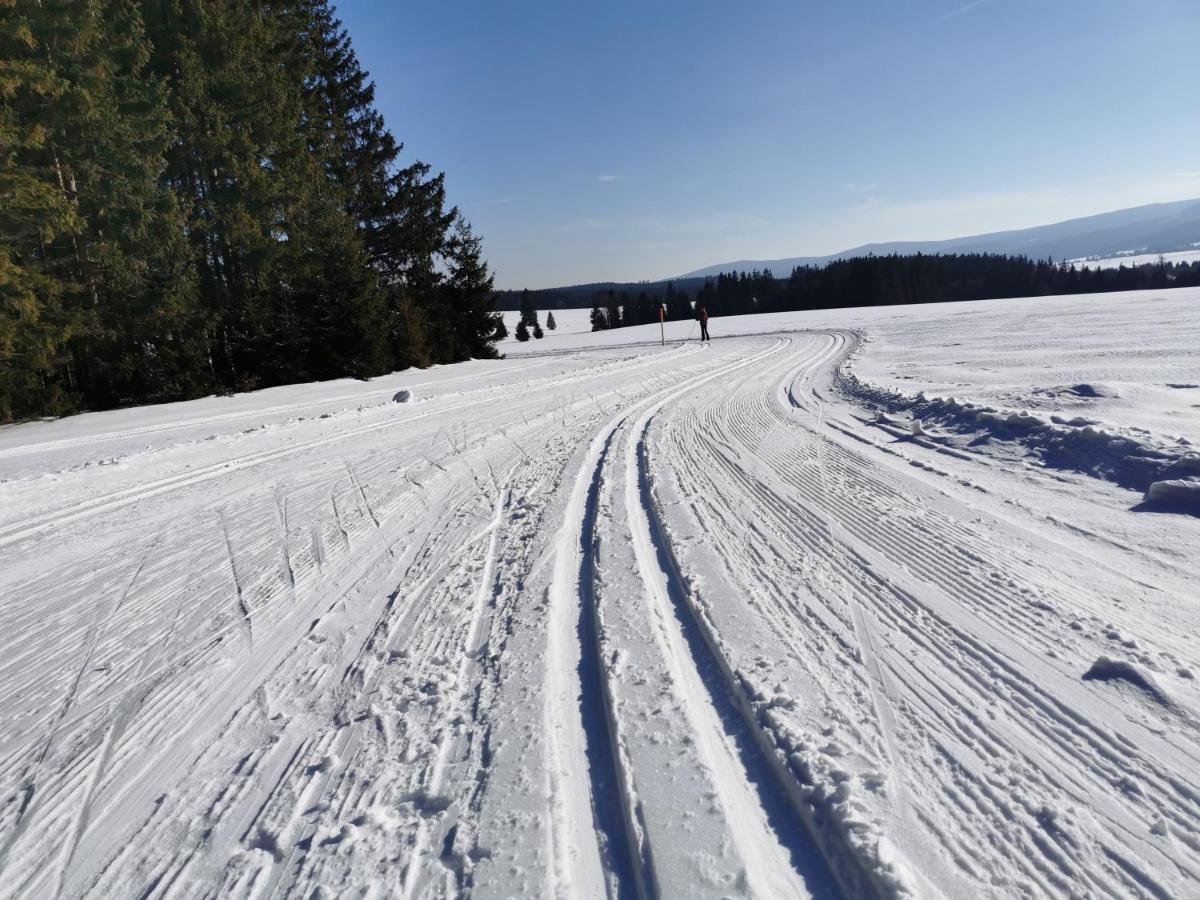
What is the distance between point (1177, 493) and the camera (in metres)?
3.82

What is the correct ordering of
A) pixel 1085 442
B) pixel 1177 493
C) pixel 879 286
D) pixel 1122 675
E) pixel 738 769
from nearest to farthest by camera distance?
pixel 738 769, pixel 1122 675, pixel 1177 493, pixel 1085 442, pixel 879 286

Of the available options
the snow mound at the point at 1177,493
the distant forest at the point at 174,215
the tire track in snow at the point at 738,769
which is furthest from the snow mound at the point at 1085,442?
the distant forest at the point at 174,215

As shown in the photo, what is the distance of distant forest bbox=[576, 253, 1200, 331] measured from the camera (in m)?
72.2

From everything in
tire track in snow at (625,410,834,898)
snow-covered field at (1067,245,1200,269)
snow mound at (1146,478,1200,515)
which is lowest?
snow-covered field at (1067,245,1200,269)

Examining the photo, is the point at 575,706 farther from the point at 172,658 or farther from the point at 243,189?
the point at 243,189

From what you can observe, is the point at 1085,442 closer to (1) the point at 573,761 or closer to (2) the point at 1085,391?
(2) the point at 1085,391

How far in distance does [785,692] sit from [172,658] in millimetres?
2847

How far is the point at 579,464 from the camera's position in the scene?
6105 mm

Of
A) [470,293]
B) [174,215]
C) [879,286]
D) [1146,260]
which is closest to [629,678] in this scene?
[174,215]

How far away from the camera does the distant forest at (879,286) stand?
237 feet

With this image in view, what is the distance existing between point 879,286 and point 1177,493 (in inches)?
3138

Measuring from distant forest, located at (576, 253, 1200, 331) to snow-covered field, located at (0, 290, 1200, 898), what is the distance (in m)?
64.4

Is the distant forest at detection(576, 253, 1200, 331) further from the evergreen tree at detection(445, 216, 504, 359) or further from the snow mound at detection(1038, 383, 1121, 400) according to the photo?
the snow mound at detection(1038, 383, 1121, 400)

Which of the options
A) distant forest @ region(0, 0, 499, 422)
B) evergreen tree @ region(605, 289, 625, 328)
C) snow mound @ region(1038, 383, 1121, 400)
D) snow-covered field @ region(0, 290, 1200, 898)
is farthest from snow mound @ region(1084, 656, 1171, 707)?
evergreen tree @ region(605, 289, 625, 328)
